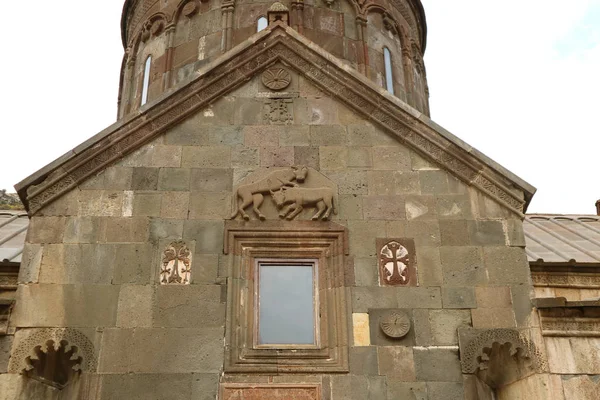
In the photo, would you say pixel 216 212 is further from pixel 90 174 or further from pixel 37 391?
pixel 37 391

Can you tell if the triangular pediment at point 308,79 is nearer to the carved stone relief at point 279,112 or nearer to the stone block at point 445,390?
the carved stone relief at point 279,112

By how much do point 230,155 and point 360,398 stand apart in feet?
11.8

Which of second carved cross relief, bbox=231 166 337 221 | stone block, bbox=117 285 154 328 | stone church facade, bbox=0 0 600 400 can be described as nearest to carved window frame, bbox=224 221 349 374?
stone church facade, bbox=0 0 600 400

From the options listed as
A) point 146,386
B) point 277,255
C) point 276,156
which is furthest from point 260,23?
point 146,386

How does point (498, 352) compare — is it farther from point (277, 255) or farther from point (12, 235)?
point (12, 235)

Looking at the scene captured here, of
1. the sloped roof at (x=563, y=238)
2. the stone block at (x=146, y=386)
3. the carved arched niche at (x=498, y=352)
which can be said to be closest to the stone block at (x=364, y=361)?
the carved arched niche at (x=498, y=352)

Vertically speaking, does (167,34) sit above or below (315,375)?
above

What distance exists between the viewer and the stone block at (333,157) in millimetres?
9102

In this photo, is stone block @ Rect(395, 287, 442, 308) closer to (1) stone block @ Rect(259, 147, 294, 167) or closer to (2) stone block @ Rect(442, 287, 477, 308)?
(2) stone block @ Rect(442, 287, 477, 308)

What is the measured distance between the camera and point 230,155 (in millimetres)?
9117

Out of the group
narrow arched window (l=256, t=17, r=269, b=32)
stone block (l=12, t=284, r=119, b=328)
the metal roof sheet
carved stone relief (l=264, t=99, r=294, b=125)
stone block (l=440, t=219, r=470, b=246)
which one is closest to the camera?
stone block (l=12, t=284, r=119, b=328)

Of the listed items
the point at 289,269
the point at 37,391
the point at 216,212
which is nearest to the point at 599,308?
the point at 289,269

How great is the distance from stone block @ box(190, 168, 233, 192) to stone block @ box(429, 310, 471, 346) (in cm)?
310

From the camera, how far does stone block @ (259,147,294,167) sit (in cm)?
908
